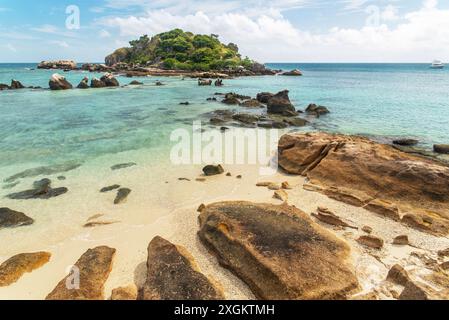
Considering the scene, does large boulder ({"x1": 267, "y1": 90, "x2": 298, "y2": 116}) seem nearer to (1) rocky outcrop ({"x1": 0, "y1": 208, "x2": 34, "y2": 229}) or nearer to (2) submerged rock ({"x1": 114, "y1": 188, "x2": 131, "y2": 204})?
(2) submerged rock ({"x1": 114, "y1": 188, "x2": 131, "y2": 204})

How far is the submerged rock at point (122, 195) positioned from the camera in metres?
9.92

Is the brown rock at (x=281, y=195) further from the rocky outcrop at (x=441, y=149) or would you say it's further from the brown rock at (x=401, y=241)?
the rocky outcrop at (x=441, y=149)

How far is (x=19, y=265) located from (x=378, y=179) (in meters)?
11.1

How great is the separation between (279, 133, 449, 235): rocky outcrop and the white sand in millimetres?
529

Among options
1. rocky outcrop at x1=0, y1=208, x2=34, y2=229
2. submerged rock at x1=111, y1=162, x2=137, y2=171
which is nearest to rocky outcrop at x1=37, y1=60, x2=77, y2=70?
submerged rock at x1=111, y1=162, x2=137, y2=171

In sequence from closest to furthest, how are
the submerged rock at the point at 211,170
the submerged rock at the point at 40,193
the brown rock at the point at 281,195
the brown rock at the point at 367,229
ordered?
1. the brown rock at the point at 367,229
2. the brown rock at the point at 281,195
3. the submerged rock at the point at 40,193
4. the submerged rock at the point at 211,170

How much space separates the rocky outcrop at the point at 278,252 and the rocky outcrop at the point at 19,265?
3940 mm

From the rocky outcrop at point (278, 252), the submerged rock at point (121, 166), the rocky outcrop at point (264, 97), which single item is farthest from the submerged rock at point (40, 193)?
the rocky outcrop at point (264, 97)

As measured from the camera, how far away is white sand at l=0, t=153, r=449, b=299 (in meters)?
6.20

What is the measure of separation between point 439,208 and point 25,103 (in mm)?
41604

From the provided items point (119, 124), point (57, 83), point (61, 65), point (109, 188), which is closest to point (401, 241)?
point (109, 188)

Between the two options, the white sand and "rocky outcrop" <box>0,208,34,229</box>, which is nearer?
the white sand

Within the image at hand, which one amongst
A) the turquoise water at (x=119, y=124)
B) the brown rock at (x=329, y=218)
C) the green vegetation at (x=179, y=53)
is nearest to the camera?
the brown rock at (x=329, y=218)
